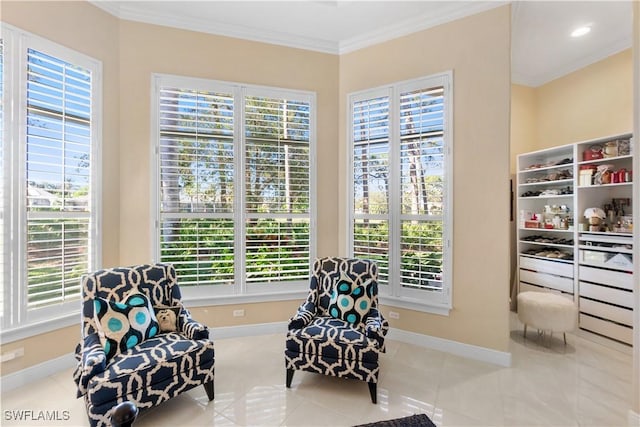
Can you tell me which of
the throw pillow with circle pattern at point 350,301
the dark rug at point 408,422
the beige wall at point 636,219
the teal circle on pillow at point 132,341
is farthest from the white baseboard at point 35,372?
the beige wall at point 636,219

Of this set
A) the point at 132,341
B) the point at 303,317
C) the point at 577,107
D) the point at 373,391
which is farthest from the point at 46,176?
the point at 577,107

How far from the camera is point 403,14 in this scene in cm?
331

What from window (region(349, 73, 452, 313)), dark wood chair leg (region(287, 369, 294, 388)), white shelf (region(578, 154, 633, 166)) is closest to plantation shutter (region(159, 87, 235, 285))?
dark wood chair leg (region(287, 369, 294, 388))

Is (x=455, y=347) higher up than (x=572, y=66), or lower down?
lower down

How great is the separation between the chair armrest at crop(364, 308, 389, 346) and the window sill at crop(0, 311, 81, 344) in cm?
265

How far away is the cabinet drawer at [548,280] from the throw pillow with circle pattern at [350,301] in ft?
8.99

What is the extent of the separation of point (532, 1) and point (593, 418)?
11.5ft

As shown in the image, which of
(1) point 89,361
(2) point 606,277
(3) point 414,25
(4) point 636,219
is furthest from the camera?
(2) point 606,277

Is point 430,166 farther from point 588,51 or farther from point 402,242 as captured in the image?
point 588,51

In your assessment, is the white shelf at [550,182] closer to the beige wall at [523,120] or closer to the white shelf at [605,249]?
the beige wall at [523,120]

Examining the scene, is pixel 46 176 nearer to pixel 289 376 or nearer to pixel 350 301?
pixel 289 376

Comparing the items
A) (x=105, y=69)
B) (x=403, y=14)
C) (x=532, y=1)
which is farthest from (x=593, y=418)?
(x=105, y=69)

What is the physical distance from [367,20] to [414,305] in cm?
311

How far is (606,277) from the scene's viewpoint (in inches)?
138
